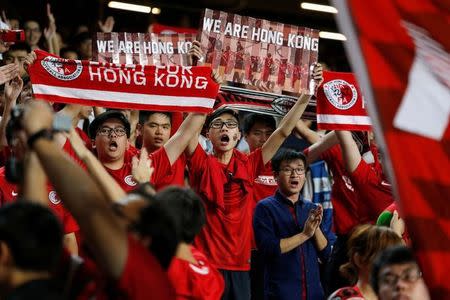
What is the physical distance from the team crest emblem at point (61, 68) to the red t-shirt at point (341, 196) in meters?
2.07

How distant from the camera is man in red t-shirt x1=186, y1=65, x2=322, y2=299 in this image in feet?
23.0

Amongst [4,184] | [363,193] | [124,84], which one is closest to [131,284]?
[4,184]

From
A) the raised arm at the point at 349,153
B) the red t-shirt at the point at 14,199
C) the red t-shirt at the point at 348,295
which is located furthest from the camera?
the raised arm at the point at 349,153

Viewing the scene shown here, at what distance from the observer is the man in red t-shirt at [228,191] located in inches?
276

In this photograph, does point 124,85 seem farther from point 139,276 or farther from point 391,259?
point 139,276

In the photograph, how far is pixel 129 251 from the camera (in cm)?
307

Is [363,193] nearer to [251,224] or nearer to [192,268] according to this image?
[251,224]

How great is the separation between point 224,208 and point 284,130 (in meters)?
0.76

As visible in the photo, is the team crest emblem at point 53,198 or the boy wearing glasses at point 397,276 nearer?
the boy wearing glasses at point 397,276

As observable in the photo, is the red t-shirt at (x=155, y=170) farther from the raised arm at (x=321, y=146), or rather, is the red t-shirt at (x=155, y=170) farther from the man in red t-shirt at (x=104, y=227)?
the man in red t-shirt at (x=104, y=227)

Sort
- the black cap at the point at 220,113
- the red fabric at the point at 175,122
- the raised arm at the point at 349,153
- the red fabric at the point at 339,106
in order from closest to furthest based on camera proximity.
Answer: the black cap at the point at 220,113 → the raised arm at the point at 349,153 → the red fabric at the point at 339,106 → the red fabric at the point at 175,122

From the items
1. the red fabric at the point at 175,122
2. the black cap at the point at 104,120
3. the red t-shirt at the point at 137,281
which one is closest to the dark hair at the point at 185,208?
the red t-shirt at the point at 137,281

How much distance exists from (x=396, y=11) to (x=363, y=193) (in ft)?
14.5

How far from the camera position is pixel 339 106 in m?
7.64
